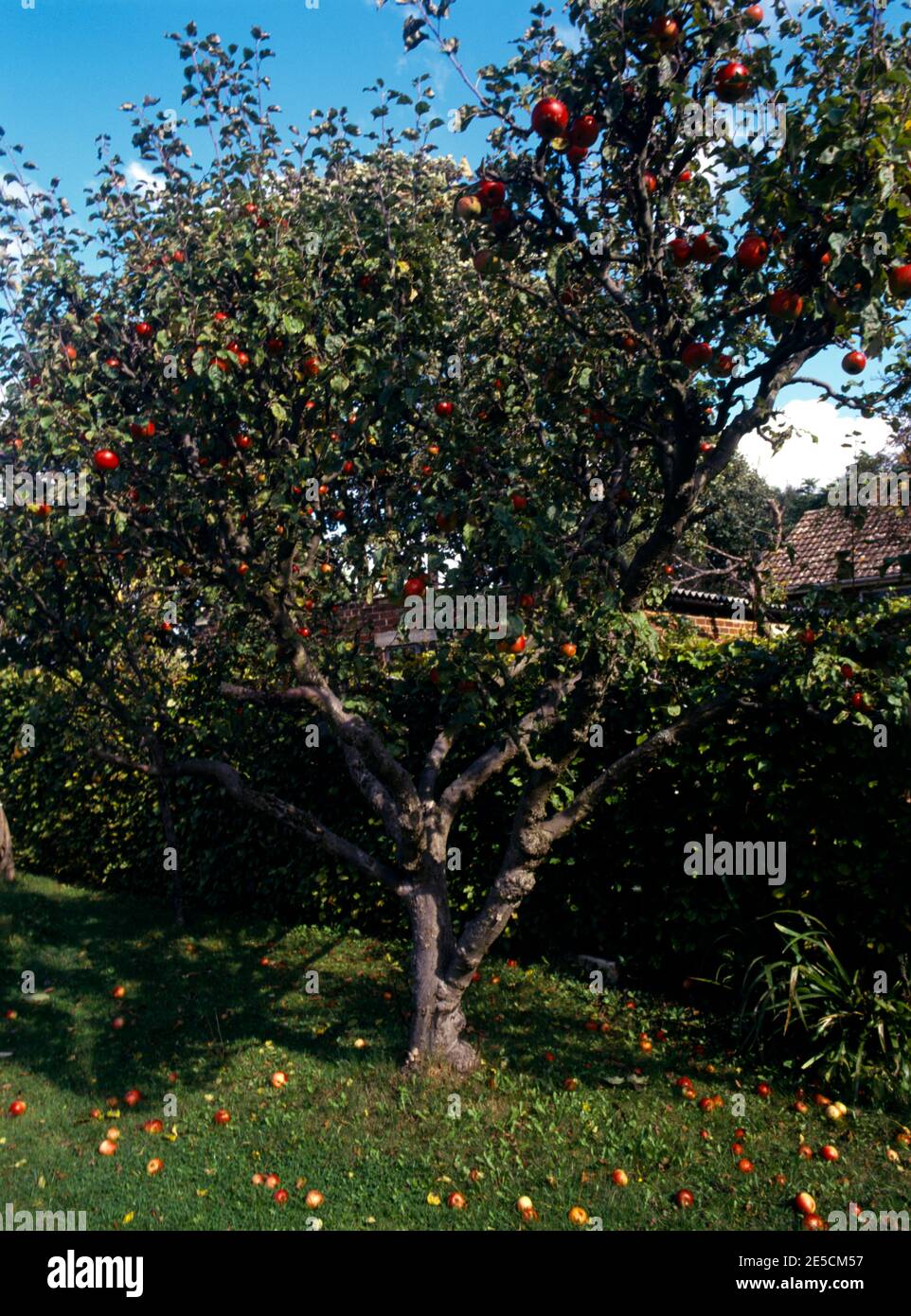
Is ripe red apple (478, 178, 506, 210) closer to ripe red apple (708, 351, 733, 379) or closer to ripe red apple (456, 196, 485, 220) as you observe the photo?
ripe red apple (456, 196, 485, 220)

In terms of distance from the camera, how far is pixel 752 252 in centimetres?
395

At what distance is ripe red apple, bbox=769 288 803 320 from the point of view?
404 centimetres

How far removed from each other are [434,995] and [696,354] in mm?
3621

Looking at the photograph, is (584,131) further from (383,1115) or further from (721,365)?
(383,1115)

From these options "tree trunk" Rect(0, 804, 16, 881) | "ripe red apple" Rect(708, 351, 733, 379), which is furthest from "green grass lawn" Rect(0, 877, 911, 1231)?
"ripe red apple" Rect(708, 351, 733, 379)

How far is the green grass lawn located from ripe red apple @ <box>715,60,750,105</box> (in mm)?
4723

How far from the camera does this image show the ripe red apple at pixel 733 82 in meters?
4.05

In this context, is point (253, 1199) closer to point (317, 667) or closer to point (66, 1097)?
point (66, 1097)

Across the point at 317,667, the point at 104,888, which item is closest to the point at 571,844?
the point at 317,667

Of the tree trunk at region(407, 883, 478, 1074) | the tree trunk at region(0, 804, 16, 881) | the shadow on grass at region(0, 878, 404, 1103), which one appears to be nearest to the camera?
the tree trunk at region(407, 883, 478, 1074)

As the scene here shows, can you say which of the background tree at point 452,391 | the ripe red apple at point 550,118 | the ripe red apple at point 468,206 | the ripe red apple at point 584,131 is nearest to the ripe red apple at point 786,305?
→ the background tree at point 452,391

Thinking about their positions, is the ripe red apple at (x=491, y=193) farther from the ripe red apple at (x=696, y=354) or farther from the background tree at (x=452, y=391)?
the ripe red apple at (x=696, y=354)

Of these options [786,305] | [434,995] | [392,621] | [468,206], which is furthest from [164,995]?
[786,305]

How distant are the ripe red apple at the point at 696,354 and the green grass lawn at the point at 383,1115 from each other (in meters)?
3.63
